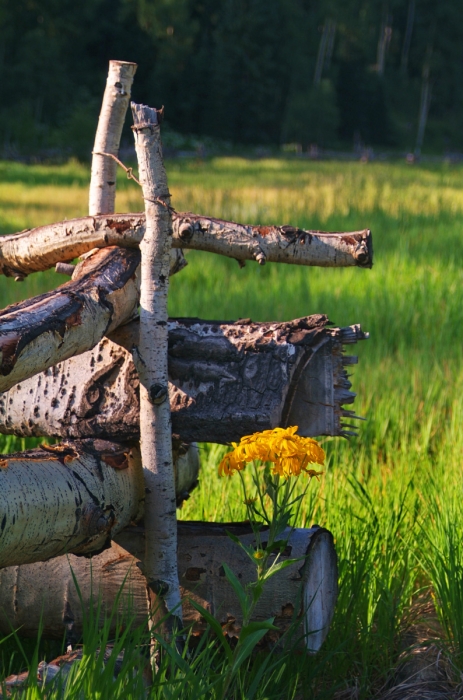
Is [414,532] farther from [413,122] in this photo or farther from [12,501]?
[413,122]

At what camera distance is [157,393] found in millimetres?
1902

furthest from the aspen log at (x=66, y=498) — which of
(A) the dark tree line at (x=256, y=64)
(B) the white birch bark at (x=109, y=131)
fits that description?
(A) the dark tree line at (x=256, y=64)

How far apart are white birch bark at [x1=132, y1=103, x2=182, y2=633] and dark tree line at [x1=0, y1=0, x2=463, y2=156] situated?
1824 inches

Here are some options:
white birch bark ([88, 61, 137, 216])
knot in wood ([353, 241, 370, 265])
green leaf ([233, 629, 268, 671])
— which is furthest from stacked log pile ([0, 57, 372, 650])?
green leaf ([233, 629, 268, 671])

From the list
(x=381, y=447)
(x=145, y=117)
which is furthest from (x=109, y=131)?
(x=381, y=447)

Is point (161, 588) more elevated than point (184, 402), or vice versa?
point (184, 402)

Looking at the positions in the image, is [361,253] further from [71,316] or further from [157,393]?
[71,316]

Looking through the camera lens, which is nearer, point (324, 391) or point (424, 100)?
point (324, 391)

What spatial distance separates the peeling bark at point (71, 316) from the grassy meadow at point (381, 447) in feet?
2.18

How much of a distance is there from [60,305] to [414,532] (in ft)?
4.77

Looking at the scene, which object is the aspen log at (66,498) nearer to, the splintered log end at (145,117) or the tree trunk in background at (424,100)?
the splintered log end at (145,117)

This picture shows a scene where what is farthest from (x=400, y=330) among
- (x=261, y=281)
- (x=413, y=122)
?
(x=413, y=122)

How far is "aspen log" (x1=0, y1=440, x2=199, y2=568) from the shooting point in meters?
1.67

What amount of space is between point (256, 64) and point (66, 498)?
60787mm
